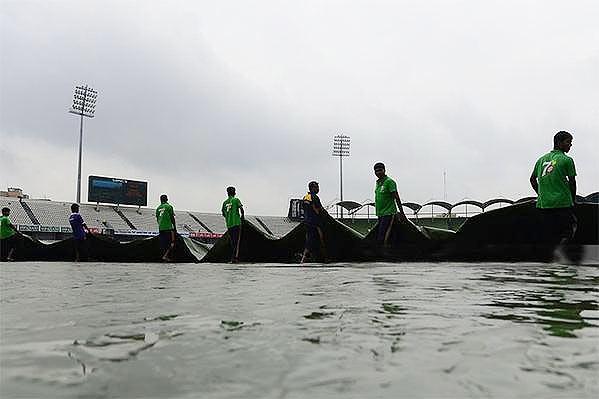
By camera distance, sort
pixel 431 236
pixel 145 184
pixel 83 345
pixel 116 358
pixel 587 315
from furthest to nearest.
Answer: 1. pixel 145 184
2. pixel 431 236
3. pixel 587 315
4. pixel 83 345
5. pixel 116 358

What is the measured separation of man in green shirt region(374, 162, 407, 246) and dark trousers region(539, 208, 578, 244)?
2.06 meters

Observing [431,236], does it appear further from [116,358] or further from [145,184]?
[145,184]

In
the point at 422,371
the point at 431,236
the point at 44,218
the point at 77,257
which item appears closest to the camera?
the point at 422,371

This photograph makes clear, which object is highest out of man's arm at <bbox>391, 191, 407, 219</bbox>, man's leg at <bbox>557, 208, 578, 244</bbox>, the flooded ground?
man's arm at <bbox>391, 191, 407, 219</bbox>

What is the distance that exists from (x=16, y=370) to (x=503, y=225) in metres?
7.14

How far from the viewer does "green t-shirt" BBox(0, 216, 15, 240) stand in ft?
43.1

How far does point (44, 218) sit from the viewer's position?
160 feet

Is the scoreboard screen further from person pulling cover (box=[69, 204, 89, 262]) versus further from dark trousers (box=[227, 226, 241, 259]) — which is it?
dark trousers (box=[227, 226, 241, 259])

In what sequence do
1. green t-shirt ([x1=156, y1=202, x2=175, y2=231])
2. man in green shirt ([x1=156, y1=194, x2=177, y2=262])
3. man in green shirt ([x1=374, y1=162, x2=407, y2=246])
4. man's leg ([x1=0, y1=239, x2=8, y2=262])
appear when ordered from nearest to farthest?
man in green shirt ([x1=374, y1=162, x2=407, y2=246]), man in green shirt ([x1=156, y1=194, x2=177, y2=262]), green t-shirt ([x1=156, y1=202, x2=175, y2=231]), man's leg ([x1=0, y1=239, x2=8, y2=262])

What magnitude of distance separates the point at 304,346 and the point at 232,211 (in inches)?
323

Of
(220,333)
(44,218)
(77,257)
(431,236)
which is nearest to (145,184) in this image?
(44,218)

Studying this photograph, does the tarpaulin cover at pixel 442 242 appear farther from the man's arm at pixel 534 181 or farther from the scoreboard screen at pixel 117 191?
the scoreboard screen at pixel 117 191

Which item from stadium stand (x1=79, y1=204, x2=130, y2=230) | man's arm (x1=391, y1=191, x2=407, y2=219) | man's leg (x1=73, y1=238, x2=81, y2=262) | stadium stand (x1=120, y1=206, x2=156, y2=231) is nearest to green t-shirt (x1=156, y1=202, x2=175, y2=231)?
man's leg (x1=73, y1=238, x2=81, y2=262)

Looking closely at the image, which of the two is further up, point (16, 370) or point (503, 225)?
point (503, 225)
